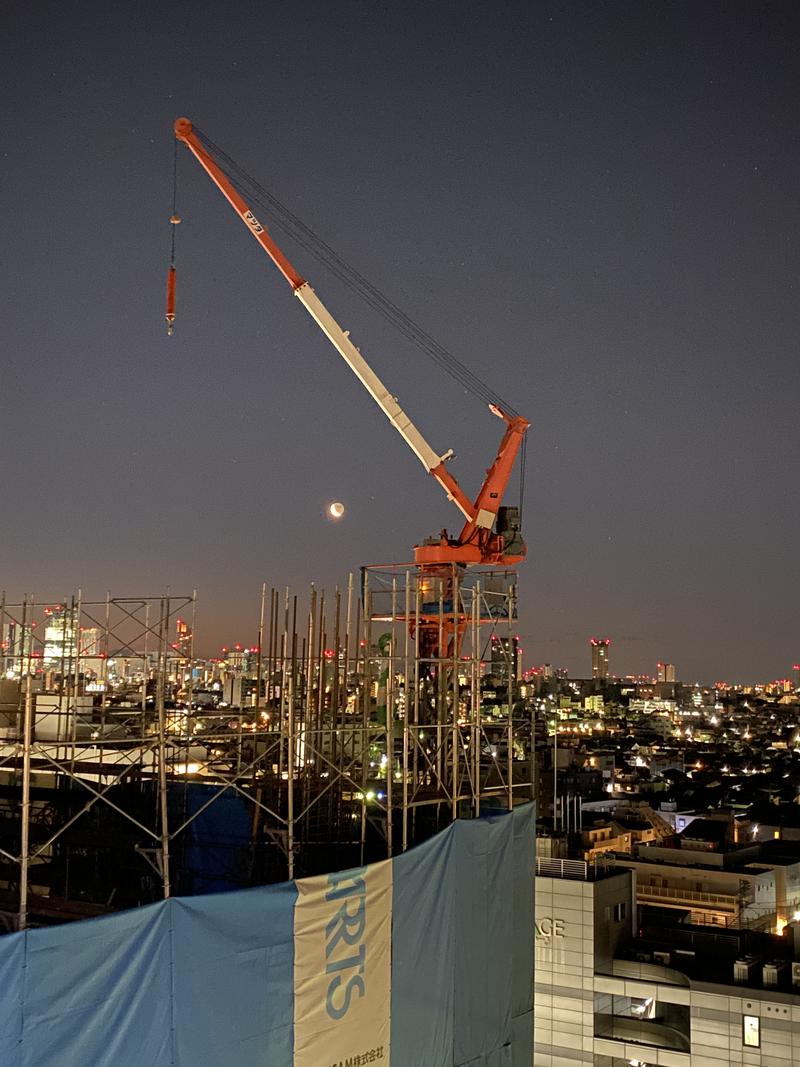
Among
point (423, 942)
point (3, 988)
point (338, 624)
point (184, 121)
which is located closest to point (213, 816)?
point (338, 624)

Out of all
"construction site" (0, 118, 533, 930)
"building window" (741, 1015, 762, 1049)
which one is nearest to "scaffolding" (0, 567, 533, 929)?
"construction site" (0, 118, 533, 930)

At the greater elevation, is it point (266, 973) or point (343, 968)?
point (266, 973)

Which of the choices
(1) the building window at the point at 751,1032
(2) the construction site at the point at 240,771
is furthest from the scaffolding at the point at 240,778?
(1) the building window at the point at 751,1032

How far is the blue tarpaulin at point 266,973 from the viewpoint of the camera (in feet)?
26.6

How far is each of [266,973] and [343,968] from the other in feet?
3.88

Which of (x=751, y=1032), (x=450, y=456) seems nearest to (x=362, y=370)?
(x=450, y=456)

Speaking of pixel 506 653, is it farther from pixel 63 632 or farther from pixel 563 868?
pixel 63 632

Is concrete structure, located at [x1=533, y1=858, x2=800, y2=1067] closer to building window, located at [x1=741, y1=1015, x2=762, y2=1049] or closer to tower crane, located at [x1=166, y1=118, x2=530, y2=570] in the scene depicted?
building window, located at [x1=741, y1=1015, x2=762, y2=1049]

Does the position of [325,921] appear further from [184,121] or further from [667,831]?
[667,831]

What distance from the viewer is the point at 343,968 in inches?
426

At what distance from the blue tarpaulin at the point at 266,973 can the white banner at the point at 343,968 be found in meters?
0.05

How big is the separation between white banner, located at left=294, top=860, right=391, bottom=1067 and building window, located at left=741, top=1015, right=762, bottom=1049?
904 cm

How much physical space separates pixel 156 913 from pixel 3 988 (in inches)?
59.3

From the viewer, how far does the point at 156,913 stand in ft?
29.4
